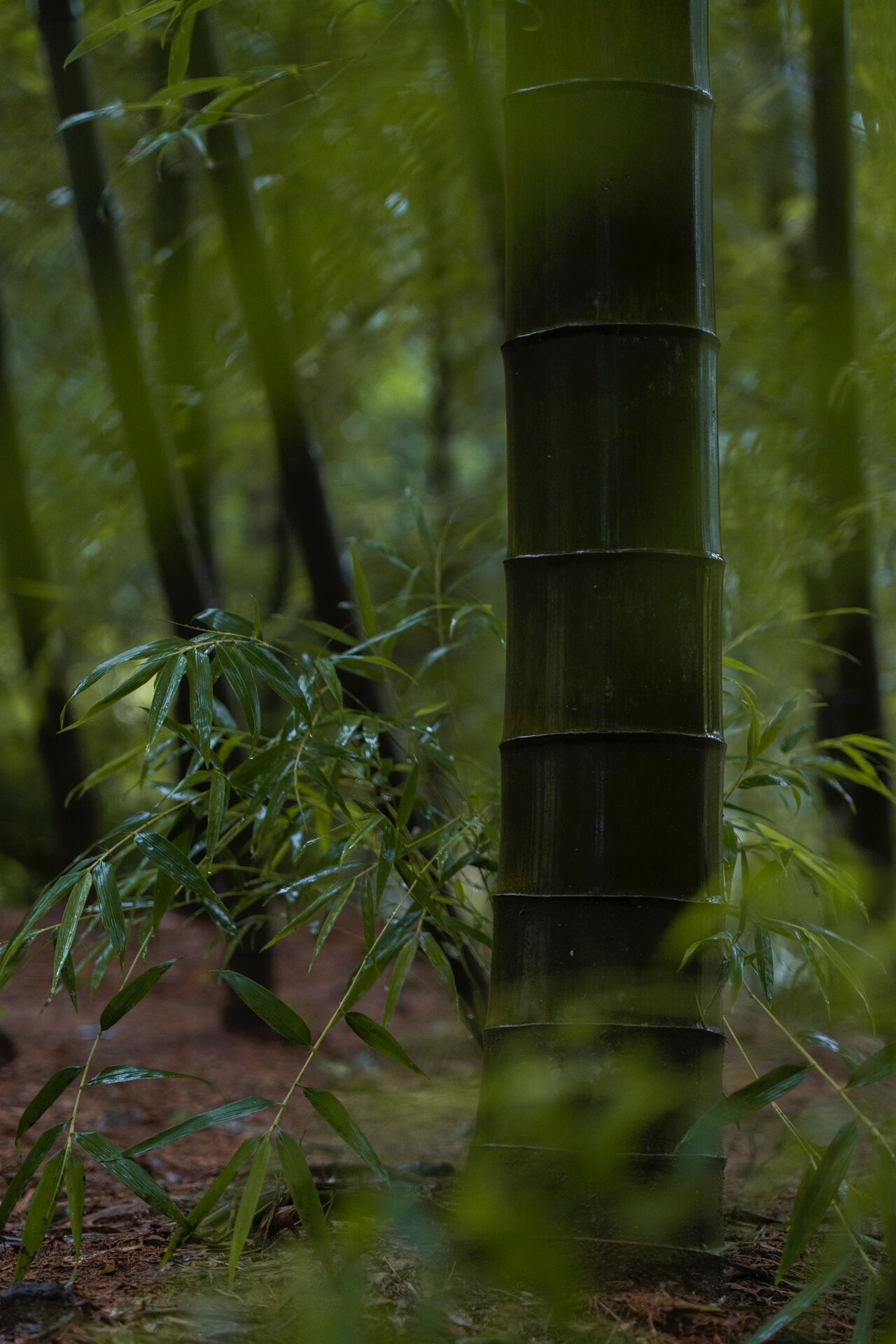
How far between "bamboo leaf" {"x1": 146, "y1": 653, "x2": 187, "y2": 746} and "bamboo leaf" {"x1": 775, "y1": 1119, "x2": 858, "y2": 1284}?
698mm

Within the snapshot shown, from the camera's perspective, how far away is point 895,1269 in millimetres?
914

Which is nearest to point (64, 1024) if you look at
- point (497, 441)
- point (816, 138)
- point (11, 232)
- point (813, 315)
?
point (11, 232)

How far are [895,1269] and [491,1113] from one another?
16.5 inches

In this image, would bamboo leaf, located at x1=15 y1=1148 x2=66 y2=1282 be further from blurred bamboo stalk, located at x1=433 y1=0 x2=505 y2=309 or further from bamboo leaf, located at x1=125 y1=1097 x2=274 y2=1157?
blurred bamboo stalk, located at x1=433 y1=0 x2=505 y2=309

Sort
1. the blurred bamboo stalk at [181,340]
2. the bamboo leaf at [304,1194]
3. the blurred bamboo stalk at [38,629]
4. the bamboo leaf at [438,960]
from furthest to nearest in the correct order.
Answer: the blurred bamboo stalk at [38,629], the blurred bamboo stalk at [181,340], the bamboo leaf at [438,960], the bamboo leaf at [304,1194]

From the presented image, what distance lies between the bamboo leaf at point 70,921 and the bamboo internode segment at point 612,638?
43 centimetres

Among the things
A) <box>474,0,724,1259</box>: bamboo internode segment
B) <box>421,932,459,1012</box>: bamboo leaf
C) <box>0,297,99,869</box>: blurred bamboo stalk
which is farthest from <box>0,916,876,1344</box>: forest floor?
<box>0,297,99,869</box>: blurred bamboo stalk

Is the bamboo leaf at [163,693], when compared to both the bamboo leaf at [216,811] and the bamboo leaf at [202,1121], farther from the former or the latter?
the bamboo leaf at [202,1121]

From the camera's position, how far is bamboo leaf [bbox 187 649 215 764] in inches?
44.3

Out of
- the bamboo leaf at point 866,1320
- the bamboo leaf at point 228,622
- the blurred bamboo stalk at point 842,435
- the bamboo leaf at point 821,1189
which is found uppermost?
the blurred bamboo stalk at point 842,435

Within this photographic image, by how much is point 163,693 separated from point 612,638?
0.45 meters

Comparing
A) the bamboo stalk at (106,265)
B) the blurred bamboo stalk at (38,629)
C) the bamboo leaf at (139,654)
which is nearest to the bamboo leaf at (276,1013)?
the bamboo leaf at (139,654)

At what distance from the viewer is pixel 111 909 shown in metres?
1.15

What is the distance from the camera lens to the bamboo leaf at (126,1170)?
1.12 metres
